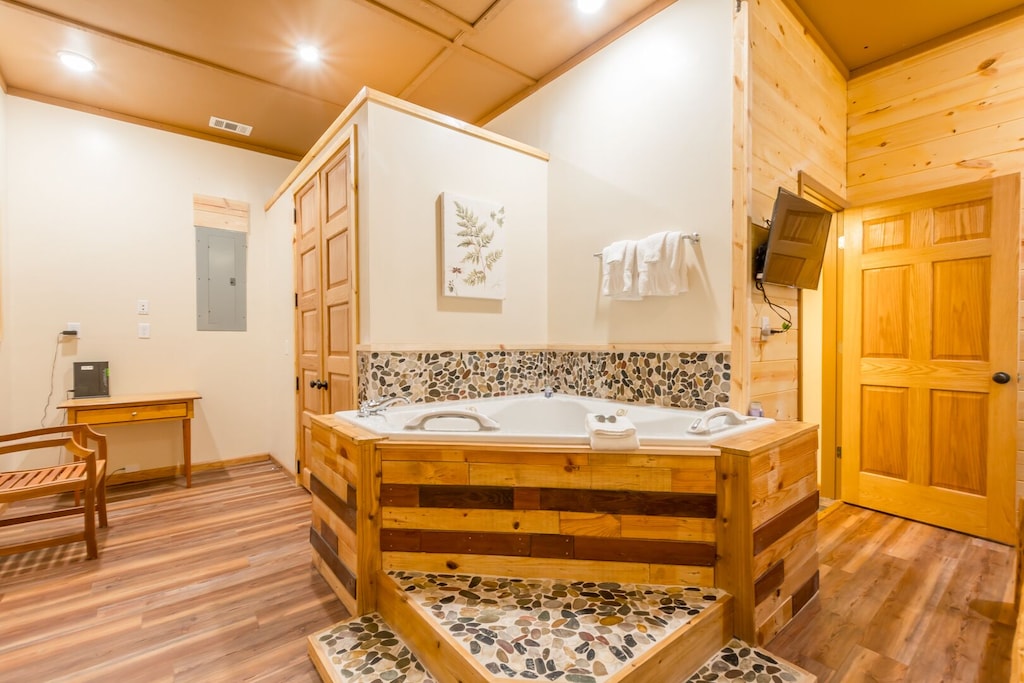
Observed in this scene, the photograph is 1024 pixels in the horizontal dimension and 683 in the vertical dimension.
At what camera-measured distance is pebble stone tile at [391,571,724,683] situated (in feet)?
3.90

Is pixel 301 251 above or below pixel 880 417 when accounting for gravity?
above

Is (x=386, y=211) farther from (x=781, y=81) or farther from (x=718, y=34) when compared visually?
(x=781, y=81)

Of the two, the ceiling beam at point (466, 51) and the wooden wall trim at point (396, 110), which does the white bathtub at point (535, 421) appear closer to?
the wooden wall trim at point (396, 110)

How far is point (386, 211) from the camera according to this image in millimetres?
2393

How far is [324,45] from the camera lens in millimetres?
2670

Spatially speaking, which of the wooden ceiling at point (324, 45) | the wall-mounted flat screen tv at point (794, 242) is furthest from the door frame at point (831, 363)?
the wooden ceiling at point (324, 45)

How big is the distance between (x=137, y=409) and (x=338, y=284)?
183 centimetres

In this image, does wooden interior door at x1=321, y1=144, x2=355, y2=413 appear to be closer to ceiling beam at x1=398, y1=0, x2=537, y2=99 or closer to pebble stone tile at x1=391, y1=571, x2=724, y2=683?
ceiling beam at x1=398, y1=0, x2=537, y2=99

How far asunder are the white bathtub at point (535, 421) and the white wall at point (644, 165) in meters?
0.42

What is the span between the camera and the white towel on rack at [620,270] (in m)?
2.47

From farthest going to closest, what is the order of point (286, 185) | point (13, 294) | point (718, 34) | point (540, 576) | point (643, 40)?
point (286, 185) → point (13, 294) → point (643, 40) → point (718, 34) → point (540, 576)

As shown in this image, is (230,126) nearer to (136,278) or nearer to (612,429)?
(136,278)

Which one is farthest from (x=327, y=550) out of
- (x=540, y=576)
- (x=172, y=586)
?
(x=540, y=576)

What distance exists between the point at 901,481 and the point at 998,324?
1026 mm
